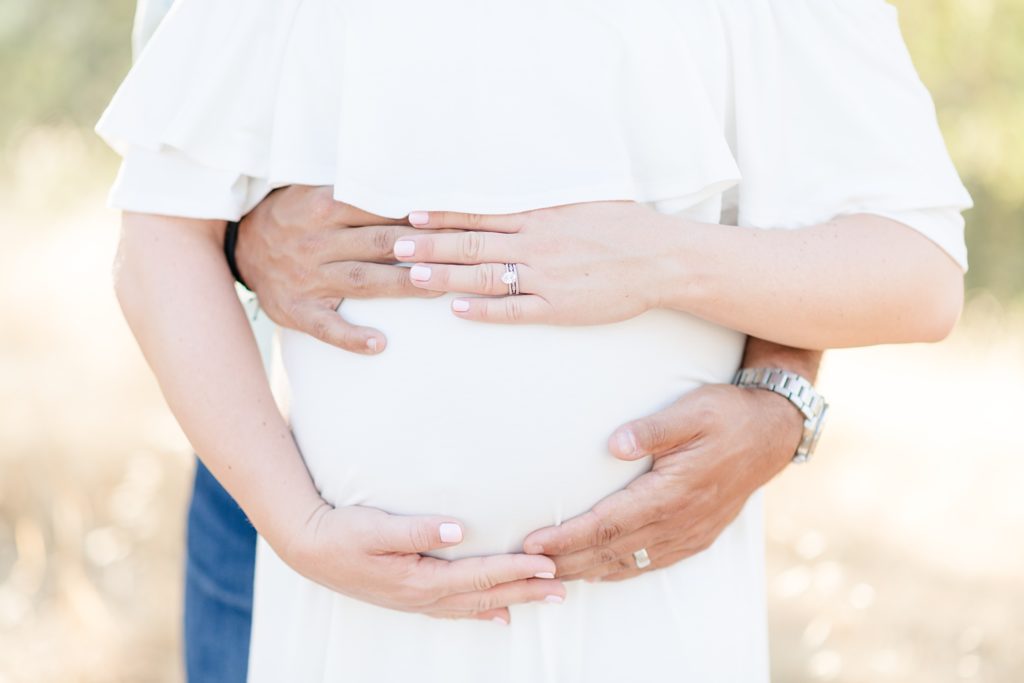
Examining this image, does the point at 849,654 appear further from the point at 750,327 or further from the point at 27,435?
the point at 27,435

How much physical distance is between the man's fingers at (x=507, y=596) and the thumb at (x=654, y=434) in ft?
0.66

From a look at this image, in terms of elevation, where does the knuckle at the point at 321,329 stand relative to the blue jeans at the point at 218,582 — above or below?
above

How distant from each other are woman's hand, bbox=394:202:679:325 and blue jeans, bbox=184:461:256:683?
0.84m

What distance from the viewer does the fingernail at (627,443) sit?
54.6 inches

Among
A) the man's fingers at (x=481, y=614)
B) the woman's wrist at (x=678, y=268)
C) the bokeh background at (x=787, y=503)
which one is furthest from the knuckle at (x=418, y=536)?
the bokeh background at (x=787, y=503)

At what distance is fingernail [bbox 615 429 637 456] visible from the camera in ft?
4.55

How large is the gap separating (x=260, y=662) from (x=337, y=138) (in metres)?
0.80

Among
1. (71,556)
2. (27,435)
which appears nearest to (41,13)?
(27,435)

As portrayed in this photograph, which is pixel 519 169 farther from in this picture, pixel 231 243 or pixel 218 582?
pixel 218 582

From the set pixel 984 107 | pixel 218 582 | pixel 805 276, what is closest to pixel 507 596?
pixel 805 276

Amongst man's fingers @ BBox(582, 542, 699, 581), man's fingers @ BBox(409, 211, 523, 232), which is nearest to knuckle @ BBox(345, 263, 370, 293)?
man's fingers @ BBox(409, 211, 523, 232)

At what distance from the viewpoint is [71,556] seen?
3.68 meters

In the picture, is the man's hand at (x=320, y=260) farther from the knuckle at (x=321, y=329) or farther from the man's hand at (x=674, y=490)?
the man's hand at (x=674, y=490)

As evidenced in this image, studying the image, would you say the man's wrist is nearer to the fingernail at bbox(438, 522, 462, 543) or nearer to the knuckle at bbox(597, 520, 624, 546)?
the knuckle at bbox(597, 520, 624, 546)
